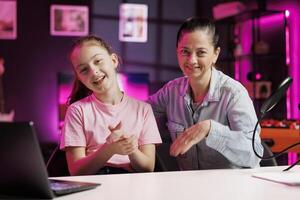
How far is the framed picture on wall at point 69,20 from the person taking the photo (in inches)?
188

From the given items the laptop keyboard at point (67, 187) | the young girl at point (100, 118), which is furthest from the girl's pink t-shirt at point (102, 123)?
the laptop keyboard at point (67, 187)

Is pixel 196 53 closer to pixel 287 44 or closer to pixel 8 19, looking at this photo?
pixel 287 44

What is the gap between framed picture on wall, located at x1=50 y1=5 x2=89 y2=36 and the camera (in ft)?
15.6

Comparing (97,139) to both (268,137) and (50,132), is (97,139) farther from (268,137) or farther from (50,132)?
(50,132)

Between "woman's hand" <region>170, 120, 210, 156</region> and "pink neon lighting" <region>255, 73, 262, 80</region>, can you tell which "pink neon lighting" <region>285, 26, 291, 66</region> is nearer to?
"pink neon lighting" <region>255, 73, 262, 80</region>

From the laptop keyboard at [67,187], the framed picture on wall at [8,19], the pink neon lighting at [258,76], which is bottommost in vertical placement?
the laptop keyboard at [67,187]

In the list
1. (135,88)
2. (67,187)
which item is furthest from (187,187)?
(135,88)

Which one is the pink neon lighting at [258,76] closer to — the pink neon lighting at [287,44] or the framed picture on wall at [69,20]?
the pink neon lighting at [287,44]

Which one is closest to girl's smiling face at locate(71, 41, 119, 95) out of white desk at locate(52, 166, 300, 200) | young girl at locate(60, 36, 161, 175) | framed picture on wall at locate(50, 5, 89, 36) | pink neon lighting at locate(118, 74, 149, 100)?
young girl at locate(60, 36, 161, 175)

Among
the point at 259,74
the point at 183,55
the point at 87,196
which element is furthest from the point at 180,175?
the point at 259,74

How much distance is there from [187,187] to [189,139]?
401 mm

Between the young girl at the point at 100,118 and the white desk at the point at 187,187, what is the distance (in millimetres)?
325

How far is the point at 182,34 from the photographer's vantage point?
181cm

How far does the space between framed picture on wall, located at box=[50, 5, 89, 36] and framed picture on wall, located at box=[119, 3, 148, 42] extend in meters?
0.38
